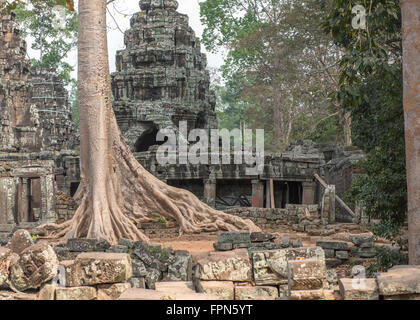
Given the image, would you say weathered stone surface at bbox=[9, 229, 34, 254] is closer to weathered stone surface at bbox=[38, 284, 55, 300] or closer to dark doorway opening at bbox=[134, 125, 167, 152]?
weathered stone surface at bbox=[38, 284, 55, 300]

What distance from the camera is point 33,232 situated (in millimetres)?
11492

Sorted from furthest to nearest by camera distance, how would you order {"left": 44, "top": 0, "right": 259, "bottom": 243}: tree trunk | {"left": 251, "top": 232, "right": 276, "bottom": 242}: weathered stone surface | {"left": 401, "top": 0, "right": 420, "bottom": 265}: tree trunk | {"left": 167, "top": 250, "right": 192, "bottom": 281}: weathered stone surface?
1. {"left": 44, "top": 0, "right": 259, "bottom": 243}: tree trunk
2. {"left": 251, "top": 232, "right": 276, "bottom": 242}: weathered stone surface
3. {"left": 167, "top": 250, "right": 192, "bottom": 281}: weathered stone surface
4. {"left": 401, "top": 0, "right": 420, "bottom": 265}: tree trunk

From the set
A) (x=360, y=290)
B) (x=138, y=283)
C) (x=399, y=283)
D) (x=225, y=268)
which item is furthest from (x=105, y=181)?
(x=399, y=283)

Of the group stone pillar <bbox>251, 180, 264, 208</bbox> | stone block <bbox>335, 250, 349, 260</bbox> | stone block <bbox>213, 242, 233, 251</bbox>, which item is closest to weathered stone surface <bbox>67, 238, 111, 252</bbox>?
stone block <bbox>213, 242, 233, 251</bbox>

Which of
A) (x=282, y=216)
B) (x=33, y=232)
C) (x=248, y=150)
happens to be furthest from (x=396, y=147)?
(x=248, y=150)

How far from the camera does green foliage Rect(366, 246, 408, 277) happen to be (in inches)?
299

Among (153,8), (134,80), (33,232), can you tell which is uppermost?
(153,8)

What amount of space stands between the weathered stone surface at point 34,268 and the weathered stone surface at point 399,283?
282 centimetres

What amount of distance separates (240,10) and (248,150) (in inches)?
728

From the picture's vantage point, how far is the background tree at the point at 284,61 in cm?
2445

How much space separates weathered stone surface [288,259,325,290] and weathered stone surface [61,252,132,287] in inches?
57.2

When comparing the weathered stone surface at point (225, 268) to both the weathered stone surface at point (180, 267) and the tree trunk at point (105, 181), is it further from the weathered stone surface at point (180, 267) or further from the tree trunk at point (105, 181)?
the tree trunk at point (105, 181)

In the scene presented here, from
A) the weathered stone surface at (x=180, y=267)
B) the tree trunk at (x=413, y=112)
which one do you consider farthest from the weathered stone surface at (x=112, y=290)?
the weathered stone surface at (x=180, y=267)

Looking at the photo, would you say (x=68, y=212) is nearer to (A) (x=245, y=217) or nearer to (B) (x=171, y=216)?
(B) (x=171, y=216)
